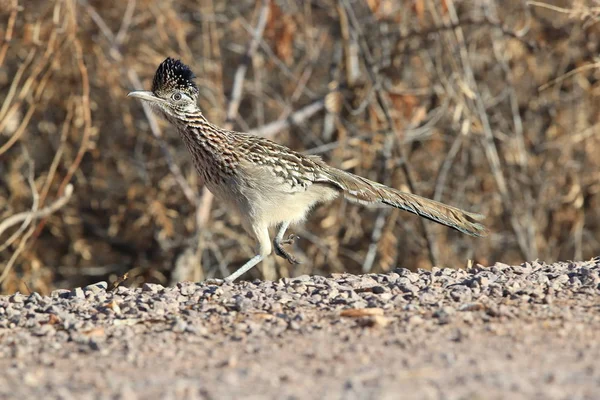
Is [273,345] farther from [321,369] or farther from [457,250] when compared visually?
[457,250]

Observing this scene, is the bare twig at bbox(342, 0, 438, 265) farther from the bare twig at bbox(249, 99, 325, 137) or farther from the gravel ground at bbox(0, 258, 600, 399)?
the gravel ground at bbox(0, 258, 600, 399)

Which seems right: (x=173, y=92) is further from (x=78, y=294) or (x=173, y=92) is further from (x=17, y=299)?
(x=17, y=299)

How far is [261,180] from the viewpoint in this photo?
7305mm

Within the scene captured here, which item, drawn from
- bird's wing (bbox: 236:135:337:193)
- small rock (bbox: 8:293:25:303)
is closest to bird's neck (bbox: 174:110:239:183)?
bird's wing (bbox: 236:135:337:193)

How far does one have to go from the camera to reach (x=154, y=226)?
1202cm

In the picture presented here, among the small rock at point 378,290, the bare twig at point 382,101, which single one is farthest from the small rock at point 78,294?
the bare twig at point 382,101

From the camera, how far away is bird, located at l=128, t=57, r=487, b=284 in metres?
7.31

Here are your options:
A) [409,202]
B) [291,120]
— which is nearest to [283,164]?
[409,202]

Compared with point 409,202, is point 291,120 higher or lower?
higher

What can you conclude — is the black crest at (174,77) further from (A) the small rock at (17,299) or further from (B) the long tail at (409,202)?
(A) the small rock at (17,299)

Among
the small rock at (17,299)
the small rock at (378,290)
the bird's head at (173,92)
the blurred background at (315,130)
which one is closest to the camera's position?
the small rock at (378,290)

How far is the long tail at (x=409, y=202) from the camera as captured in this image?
7410 millimetres

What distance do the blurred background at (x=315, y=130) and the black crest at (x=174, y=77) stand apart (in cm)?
303

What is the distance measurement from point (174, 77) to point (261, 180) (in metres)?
1.18
